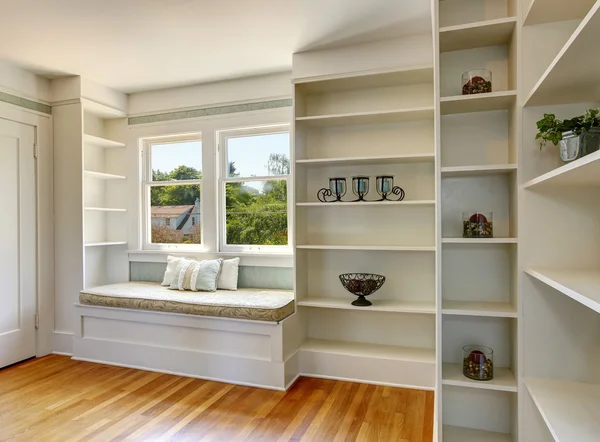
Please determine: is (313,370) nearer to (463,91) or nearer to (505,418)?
(505,418)

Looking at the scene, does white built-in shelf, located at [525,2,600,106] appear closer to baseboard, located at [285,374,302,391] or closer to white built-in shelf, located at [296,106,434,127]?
white built-in shelf, located at [296,106,434,127]

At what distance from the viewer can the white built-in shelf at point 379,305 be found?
2752mm

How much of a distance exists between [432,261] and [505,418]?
1.21 m

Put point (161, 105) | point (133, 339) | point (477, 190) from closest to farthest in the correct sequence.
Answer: point (477, 190) → point (133, 339) → point (161, 105)

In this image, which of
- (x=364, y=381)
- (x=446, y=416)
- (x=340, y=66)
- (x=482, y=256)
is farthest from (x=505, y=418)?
(x=340, y=66)

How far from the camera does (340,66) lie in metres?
2.91

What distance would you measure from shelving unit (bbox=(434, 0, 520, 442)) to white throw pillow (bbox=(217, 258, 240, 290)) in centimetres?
192

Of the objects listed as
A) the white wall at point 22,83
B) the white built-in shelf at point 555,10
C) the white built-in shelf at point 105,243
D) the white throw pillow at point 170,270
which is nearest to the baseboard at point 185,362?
the white throw pillow at point 170,270

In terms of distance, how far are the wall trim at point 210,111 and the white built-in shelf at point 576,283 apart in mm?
2493

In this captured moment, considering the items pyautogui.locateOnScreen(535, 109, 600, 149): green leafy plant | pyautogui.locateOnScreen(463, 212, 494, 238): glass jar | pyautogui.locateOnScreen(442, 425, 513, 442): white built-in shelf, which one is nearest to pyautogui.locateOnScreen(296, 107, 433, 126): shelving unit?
pyautogui.locateOnScreen(463, 212, 494, 238): glass jar

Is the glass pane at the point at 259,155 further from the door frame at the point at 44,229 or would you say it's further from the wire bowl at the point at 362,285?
the door frame at the point at 44,229

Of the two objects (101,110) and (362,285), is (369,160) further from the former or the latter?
(101,110)

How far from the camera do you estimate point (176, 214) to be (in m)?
3.95

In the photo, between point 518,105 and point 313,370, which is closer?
point 518,105
